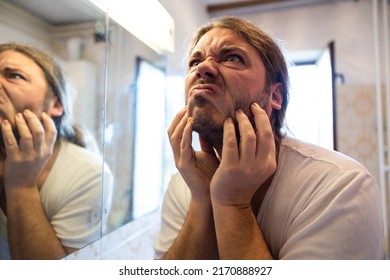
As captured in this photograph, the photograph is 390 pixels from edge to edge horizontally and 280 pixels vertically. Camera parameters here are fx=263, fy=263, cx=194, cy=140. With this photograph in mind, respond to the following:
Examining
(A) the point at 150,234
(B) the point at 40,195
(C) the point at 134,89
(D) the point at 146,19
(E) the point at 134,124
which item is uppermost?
(D) the point at 146,19

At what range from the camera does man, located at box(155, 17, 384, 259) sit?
0.43 metres

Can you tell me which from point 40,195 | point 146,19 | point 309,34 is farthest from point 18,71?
point 309,34

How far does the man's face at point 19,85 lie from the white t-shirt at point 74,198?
102mm

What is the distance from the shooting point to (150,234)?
746 millimetres

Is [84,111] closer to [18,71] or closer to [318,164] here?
[18,71]

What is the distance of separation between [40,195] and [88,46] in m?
0.35

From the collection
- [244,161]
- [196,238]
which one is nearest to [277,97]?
[244,161]

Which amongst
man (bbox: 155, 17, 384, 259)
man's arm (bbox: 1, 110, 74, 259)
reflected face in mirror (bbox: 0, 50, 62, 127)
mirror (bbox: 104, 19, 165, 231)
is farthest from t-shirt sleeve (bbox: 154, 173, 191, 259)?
reflected face in mirror (bbox: 0, 50, 62, 127)

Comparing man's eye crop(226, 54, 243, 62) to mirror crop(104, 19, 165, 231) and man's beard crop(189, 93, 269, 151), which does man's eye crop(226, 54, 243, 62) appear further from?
mirror crop(104, 19, 165, 231)

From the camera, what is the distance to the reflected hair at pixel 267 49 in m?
0.56

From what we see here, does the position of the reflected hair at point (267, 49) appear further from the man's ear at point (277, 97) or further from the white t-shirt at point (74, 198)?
the white t-shirt at point (74, 198)

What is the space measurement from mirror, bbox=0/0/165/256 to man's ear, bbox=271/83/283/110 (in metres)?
0.34

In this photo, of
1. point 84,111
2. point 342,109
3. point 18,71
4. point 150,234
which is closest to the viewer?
point 18,71

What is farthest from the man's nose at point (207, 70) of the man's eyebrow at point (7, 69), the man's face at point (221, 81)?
the man's eyebrow at point (7, 69)
